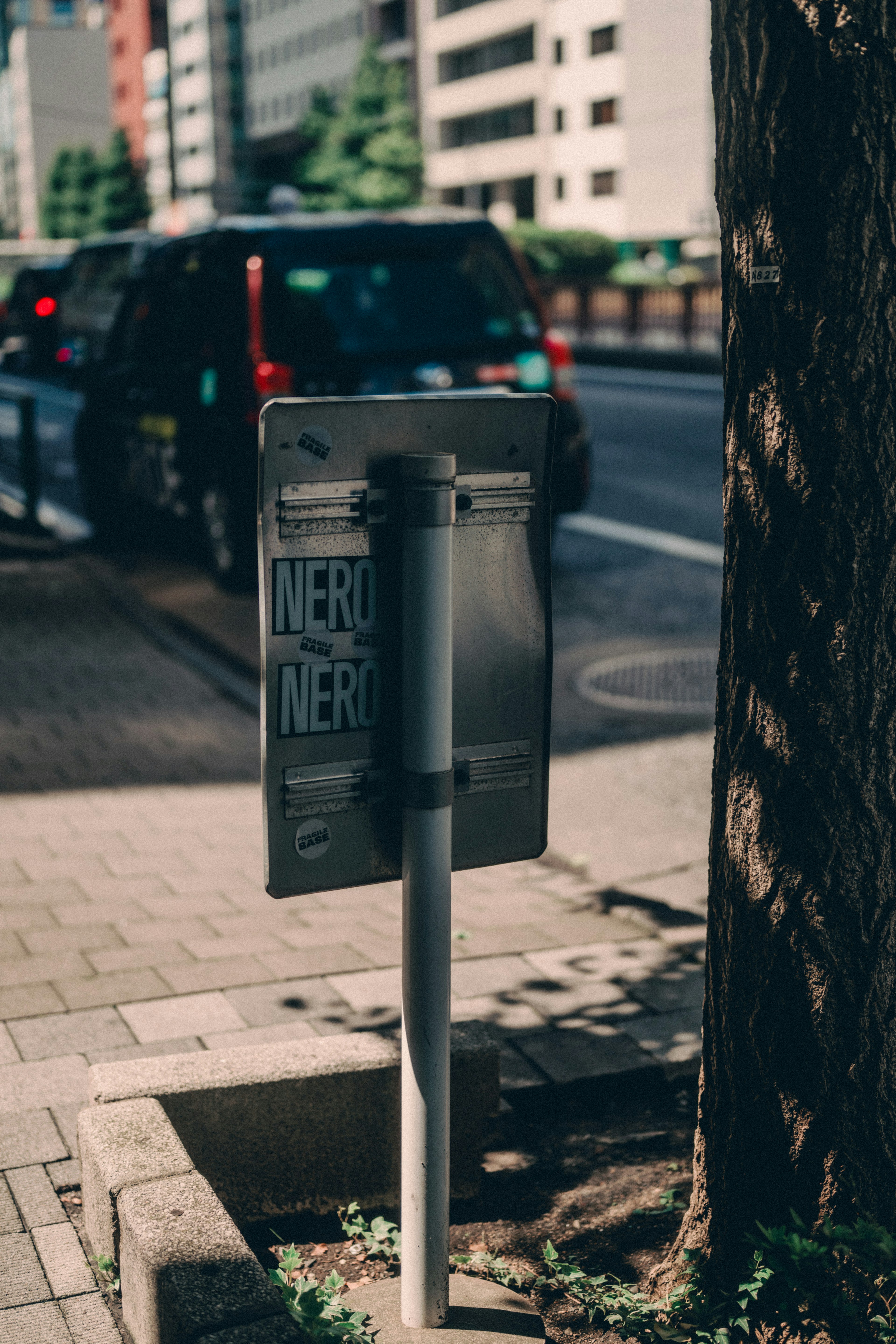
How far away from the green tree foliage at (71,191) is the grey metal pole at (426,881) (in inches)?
4287

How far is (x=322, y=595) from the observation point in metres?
2.20

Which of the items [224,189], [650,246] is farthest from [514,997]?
[224,189]

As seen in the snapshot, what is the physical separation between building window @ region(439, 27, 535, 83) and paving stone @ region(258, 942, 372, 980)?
70.6 metres

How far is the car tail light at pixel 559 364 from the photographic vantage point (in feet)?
30.1

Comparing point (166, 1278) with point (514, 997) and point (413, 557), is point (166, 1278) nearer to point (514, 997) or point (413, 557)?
point (413, 557)

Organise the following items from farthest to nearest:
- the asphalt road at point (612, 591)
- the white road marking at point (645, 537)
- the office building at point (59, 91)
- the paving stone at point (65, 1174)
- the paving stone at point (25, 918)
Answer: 1. the office building at point (59, 91)
2. the white road marking at point (645, 537)
3. the asphalt road at point (612, 591)
4. the paving stone at point (25, 918)
5. the paving stone at point (65, 1174)

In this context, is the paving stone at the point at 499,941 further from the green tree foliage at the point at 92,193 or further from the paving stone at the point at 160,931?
the green tree foliage at the point at 92,193

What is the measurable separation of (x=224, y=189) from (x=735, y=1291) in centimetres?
9443

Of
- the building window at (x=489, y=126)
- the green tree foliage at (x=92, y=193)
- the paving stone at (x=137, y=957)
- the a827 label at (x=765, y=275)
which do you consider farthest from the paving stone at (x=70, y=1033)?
the green tree foliage at (x=92, y=193)

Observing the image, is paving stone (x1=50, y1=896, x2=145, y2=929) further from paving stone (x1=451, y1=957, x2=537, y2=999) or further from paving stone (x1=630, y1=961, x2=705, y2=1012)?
paving stone (x1=630, y1=961, x2=705, y2=1012)

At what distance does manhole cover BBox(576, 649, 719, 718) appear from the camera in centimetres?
749

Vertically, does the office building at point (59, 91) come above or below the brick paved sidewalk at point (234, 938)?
above

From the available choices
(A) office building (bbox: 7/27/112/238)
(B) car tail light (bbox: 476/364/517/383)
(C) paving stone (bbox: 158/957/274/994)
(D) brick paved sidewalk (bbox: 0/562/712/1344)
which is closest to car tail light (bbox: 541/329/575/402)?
(B) car tail light (bbox: 476/364/517/383)

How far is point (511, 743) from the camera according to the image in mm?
2439
